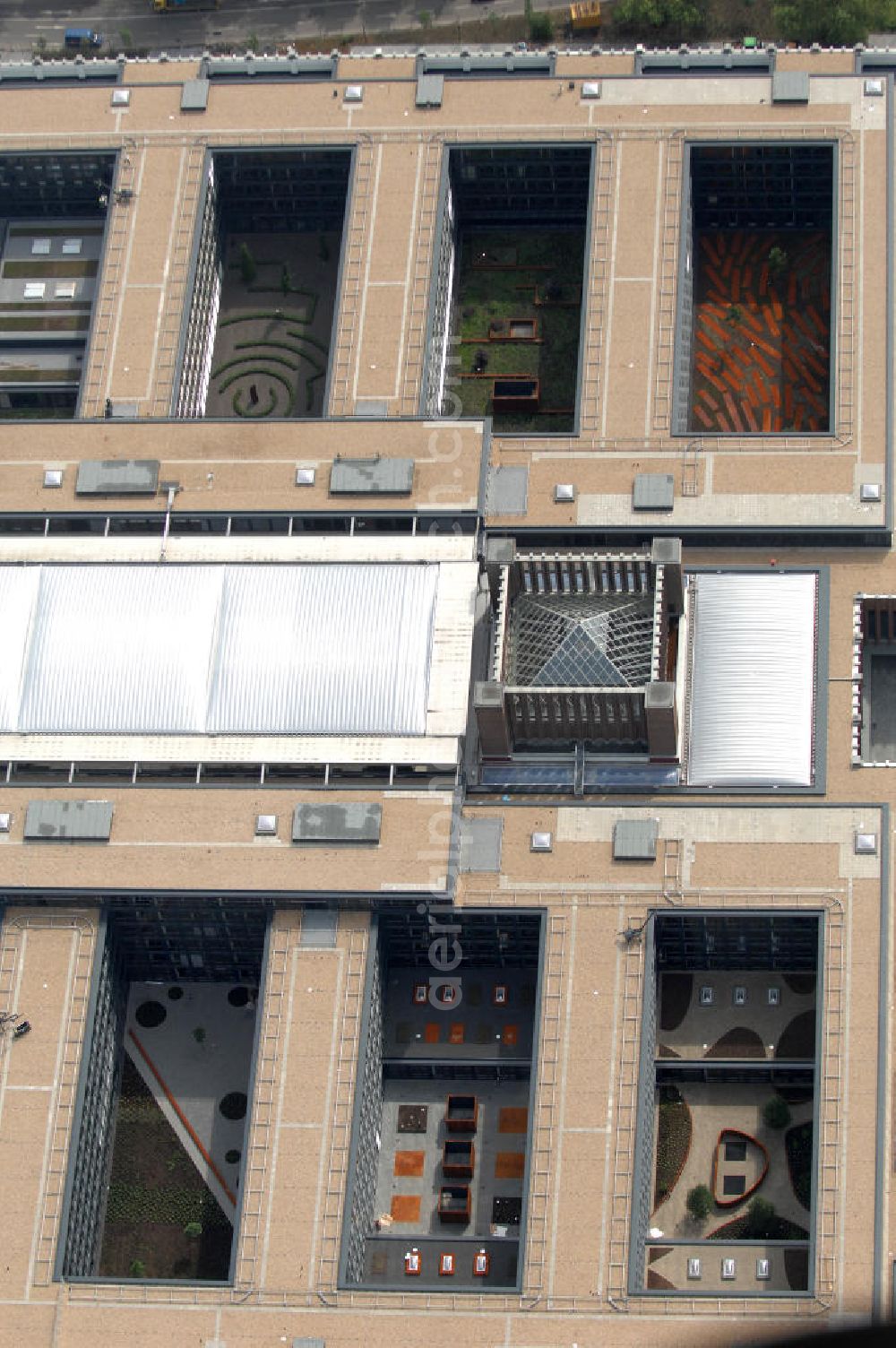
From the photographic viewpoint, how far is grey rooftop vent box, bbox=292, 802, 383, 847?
192 m

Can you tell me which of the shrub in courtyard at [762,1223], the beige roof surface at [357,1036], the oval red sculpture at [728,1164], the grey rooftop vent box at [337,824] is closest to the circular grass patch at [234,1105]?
the beige roof surface at [357,1036]

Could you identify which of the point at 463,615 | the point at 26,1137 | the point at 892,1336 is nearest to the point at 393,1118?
the point at 26,1137

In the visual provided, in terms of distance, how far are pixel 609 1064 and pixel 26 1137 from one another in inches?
1853

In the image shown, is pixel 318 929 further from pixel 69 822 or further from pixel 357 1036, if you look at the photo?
pixel 69 822

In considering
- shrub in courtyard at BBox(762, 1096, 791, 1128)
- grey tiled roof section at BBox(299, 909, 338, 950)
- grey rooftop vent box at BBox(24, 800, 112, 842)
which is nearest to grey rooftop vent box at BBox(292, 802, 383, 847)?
grey tiled roof section at BBox(299, 909, 338, 950)

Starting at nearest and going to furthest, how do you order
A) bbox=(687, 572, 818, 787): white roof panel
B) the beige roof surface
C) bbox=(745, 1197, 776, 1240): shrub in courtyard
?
the beige roof surface, bbox=(745, 1197, 776, 1240): shrub in courtyard, bbox=(687, 572, 818, 787): white roof panel

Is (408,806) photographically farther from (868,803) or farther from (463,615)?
(868,803)

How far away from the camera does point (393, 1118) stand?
199 metres

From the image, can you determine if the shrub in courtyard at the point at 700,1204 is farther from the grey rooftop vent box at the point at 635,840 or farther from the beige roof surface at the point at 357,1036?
the grey rooftop vent box at the point at 635,840

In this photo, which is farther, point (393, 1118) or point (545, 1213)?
point (393, 1118)

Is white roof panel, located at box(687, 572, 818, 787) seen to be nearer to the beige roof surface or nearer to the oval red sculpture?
the beige roof surface

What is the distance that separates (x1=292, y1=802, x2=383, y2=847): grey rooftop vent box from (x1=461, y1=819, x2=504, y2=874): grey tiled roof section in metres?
7.59

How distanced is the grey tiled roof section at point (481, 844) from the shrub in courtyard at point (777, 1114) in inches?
1183

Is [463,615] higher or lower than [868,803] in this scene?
higher
